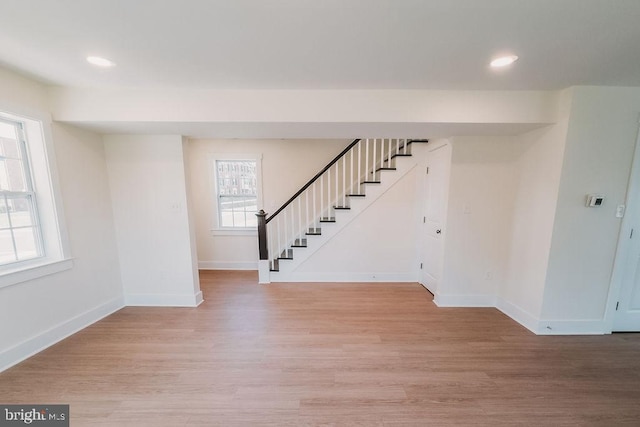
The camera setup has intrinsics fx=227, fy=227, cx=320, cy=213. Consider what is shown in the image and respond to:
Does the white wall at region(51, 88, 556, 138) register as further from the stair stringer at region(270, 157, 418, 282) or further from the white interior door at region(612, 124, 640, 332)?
the stair stringer at region(270, 157, 418, 282)

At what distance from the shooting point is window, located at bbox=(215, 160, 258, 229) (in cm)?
436

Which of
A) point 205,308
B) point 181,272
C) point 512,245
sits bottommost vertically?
point 205,308

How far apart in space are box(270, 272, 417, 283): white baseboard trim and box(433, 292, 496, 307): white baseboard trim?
802mm

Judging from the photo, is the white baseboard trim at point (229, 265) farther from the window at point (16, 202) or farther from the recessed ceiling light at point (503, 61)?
the recessed ceiling light at point (503, 61)

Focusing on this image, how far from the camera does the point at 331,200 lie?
13.5 ft

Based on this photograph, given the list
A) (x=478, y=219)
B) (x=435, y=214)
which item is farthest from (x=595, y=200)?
(x=435, y=214)

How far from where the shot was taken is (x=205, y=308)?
2963 millimetres

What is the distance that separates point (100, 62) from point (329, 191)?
292 centimetres

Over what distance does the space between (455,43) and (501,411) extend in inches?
99.5

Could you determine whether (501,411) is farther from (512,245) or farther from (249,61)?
(249,61)

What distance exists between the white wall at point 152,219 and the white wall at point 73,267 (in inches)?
5.0

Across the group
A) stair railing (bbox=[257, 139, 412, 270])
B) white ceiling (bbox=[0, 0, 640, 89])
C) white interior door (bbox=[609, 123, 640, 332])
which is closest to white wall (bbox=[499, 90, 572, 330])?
white ceiling (bbox=[0, 0, 640, 89])

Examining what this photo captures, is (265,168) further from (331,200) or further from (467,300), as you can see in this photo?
(467,300)

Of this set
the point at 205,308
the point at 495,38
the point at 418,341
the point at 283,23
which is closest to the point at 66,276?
the point at 205,308
